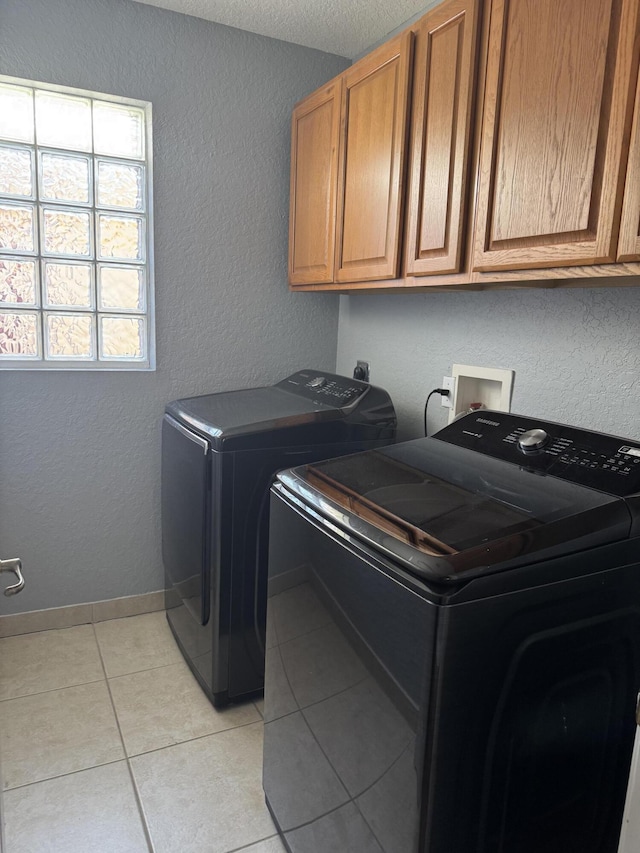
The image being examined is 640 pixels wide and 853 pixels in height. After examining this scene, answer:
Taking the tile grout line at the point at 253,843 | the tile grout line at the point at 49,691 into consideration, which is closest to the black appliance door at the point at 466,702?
the tile grout line at the point at 253,843

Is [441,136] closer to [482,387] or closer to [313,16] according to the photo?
[482,387]

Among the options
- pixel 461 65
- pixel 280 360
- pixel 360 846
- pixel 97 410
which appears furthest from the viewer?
pixel 280 360

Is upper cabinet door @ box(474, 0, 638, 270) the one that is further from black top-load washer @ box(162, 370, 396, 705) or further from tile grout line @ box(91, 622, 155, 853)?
tile grout line @ box(91, 622, 155, 853)

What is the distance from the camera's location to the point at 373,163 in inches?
72.0

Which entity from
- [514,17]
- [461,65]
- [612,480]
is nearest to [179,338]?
[461,65]

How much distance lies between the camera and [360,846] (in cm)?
111

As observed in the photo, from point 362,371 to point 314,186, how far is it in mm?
760

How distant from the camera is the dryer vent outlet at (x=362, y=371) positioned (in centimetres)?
247

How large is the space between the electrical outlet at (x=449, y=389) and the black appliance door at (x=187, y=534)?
812 mm

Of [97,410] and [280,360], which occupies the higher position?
[280,360]

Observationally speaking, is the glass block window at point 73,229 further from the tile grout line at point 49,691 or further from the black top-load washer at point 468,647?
the black top-load washer at point 468,647

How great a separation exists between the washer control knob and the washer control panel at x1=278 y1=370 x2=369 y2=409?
751 mm

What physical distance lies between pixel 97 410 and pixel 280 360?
2.66 ft

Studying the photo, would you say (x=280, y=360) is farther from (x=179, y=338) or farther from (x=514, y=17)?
(x=514, y=17)
